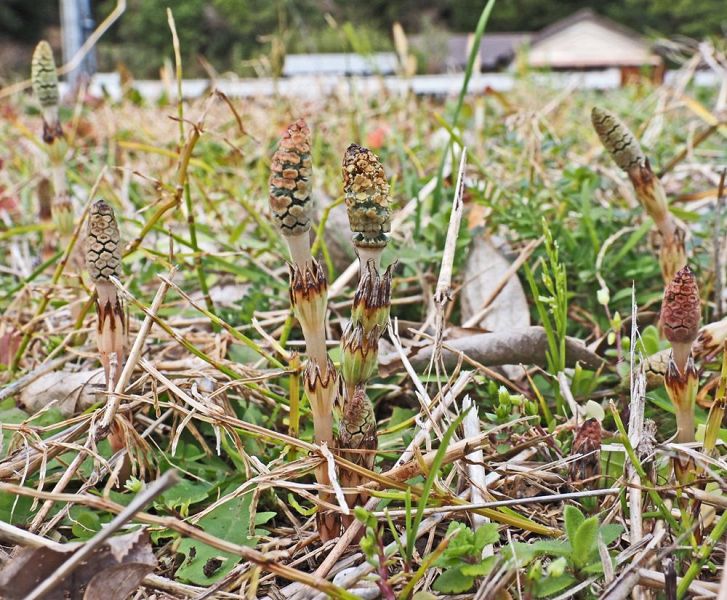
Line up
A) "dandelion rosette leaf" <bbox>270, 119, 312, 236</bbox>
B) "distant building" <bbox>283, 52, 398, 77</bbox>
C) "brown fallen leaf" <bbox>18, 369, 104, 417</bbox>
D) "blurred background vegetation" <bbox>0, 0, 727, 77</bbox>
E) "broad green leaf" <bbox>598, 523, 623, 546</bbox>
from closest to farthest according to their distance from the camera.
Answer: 1. "dandelion rosette leaf" <bbox>270, 119, 312, 236</bbox>
2. "broad green leaf" <bbox>598, 523, 623, 546</bbox>
3. "brown fallen leaf" <bbox>18, 369, 104, 417</bbox>
4. "distant building" <bbox>283, 52, 398, 77</bbox>
5. "blurred background vegetation" <bbox>0, 0, 727, 77</bbox>

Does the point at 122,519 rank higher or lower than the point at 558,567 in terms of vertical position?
higher

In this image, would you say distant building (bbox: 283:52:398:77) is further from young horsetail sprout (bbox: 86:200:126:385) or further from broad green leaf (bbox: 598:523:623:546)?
broad green leaf (bbox: 598:523:623:546)

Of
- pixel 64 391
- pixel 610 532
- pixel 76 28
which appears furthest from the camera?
pixel 76 28

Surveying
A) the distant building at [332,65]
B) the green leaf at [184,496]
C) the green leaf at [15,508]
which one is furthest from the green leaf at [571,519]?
the distant building at [332,65]

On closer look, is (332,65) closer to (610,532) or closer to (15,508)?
(15,508)

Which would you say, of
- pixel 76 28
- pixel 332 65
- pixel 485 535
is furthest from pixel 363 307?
pixel 332 65

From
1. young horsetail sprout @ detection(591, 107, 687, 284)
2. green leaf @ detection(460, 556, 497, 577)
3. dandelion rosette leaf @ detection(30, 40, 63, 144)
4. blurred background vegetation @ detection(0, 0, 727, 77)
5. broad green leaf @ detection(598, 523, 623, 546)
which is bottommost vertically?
green leaf @ detection(460, 556, 497, 577)

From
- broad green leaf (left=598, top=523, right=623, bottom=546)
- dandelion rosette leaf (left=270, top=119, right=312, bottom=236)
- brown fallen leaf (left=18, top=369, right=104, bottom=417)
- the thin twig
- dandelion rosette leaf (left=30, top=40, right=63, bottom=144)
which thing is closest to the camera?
the thin twig

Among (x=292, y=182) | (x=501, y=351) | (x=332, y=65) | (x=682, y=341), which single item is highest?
(x=332, y=65)

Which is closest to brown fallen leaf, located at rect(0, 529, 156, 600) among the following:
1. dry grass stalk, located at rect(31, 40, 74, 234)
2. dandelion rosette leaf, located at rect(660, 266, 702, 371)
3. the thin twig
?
the thin twig
